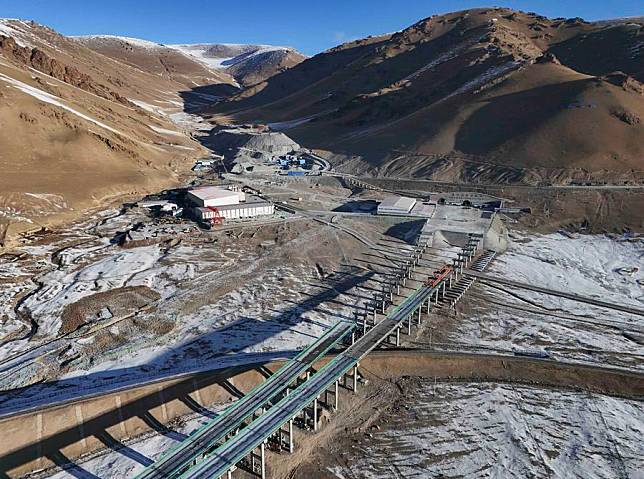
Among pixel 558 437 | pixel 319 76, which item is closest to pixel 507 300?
pixel 558 437

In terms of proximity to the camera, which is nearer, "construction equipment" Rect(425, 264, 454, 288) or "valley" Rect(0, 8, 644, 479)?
"valley" Rect(0, 8, 644, 479)

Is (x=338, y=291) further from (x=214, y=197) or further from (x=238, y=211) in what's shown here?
(x=214, y=197)

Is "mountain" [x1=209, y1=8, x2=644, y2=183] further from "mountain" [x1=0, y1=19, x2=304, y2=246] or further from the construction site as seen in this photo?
"mountain" [x1=0, y1=19, x2=304, y2=246]

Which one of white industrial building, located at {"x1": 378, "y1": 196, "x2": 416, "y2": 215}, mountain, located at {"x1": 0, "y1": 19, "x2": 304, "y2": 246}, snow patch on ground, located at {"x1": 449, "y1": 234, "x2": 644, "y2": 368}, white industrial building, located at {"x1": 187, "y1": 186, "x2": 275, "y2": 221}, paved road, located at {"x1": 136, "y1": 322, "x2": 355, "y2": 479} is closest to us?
paved road, located at {"x1": 136, "y1": 322, "x2": 355, "y2": 479}

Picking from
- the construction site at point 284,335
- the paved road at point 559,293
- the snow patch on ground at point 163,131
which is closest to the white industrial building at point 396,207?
the construction site at point 284,335

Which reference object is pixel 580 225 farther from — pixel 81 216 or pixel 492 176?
pixel 81 216

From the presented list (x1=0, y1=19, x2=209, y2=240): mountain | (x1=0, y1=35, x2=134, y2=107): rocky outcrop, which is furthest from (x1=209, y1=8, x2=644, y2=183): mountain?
(x1=0, y1=35, x2=134, y2=107): rocky outcrop

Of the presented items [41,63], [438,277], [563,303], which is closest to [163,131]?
[41,63]
